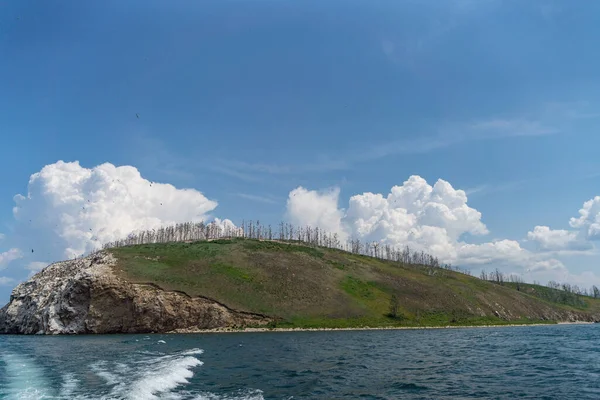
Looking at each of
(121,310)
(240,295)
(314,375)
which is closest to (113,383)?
(314,375)

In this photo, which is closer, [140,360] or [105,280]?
[140,360]

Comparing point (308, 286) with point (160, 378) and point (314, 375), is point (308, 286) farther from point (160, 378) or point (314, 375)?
point (160, 378)

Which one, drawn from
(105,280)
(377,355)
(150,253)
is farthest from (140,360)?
(150,253)

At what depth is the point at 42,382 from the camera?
28500 millimetres

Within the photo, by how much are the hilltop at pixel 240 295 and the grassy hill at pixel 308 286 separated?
32 centimetres

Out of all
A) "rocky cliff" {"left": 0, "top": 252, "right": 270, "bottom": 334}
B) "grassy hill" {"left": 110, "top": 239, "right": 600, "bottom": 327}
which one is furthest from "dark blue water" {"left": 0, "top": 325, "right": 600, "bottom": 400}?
"grassy hill" {"left": 110, "top": 239, "right": 600, "bottom": 327}

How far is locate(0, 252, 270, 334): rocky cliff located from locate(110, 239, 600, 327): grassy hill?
3714 millimetres

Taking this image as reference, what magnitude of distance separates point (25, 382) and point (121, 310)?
7380cm

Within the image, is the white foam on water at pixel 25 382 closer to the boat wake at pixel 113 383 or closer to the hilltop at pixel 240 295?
the boat wake at pixel 113 383

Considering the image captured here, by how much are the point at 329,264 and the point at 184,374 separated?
123m

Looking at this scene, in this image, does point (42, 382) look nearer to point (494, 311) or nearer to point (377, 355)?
point (377, 355)

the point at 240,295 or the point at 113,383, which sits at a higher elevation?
the point at 240,295

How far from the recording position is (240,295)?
109m

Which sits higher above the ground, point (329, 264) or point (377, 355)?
point (329, 264)
